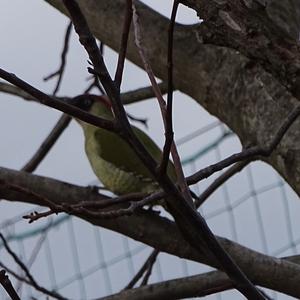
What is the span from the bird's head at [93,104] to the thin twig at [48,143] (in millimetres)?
847

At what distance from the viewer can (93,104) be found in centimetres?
399

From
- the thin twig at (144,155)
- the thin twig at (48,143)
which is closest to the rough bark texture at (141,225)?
the thin twig at (48,143)

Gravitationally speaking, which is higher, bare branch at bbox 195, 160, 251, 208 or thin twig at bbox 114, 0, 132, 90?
bare branch at bbox 195, 160, 251, 208

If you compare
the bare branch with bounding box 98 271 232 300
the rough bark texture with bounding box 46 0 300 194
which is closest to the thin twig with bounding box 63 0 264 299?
the bare branch with bounding box 98 271 232 300

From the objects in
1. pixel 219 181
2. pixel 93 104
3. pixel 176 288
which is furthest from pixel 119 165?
pixel 176 288

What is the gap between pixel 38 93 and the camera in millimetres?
1028

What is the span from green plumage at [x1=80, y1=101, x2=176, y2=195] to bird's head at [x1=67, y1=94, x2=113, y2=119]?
Answer: 261 mm

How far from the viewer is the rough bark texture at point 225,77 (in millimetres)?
2016

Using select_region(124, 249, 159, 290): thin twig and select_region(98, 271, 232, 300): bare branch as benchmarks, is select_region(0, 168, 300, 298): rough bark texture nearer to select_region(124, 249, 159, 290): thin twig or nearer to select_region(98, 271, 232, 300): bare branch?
select_region(98, 271, 232, 300): bare branch

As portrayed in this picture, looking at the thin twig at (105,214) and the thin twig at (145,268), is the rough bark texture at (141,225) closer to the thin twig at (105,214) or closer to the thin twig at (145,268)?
the thin twig at (145,268)

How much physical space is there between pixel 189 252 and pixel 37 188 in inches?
13.2

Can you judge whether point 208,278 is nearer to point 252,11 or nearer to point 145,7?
point 252,11

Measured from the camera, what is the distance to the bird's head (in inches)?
153

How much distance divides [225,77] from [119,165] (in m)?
1.29
